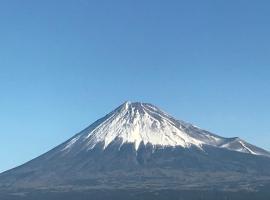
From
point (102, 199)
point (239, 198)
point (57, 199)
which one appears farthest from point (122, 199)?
point (239, 198)

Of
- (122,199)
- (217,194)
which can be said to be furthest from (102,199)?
(217,194)

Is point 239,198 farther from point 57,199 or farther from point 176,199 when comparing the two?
point 57,199

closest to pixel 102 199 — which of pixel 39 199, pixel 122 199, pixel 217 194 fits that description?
pixel 122 199

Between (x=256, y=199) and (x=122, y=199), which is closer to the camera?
(x=256, y=199)

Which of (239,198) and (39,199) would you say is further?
(39,199)

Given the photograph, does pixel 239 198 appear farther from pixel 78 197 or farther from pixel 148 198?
pixel 78 197

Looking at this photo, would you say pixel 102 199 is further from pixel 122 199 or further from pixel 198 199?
pixel 198 199

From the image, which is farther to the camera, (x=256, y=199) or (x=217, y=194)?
(x=217, y=194)
